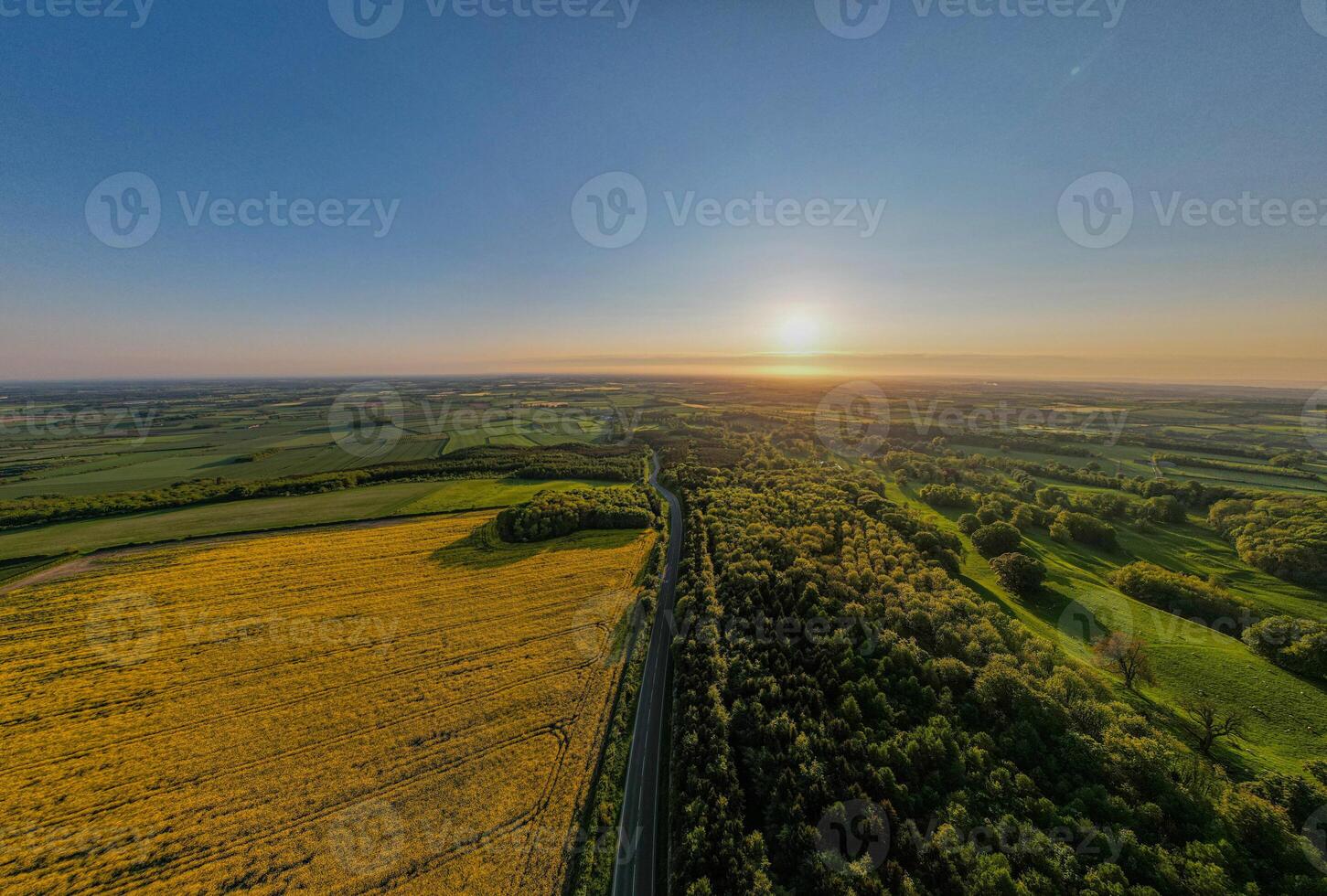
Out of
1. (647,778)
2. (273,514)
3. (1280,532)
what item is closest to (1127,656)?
(647,778)

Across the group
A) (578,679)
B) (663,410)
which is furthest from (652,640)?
(663,410)

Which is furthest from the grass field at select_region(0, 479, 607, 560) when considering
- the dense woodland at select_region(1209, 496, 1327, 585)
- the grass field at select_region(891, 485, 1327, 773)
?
the dense woodland at select_region(1209, 496, 1327, 585)

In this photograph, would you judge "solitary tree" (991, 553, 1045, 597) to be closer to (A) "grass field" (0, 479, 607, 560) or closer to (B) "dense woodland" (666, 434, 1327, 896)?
(B) "dense woodland" (666, 434, 1327, 896)

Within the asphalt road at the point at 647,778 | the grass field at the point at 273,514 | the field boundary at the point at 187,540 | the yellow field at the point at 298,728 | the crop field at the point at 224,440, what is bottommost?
the asphalt road at the point at 647,778

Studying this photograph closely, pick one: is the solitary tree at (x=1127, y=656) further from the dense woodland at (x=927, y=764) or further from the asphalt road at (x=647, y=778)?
the asphalt road at (x=647, y=778)

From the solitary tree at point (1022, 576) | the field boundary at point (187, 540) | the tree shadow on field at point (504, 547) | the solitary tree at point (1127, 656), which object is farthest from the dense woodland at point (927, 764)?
the field boundary at point (187, 540)

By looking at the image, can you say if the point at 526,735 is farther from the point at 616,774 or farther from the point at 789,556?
the point at 789,556
